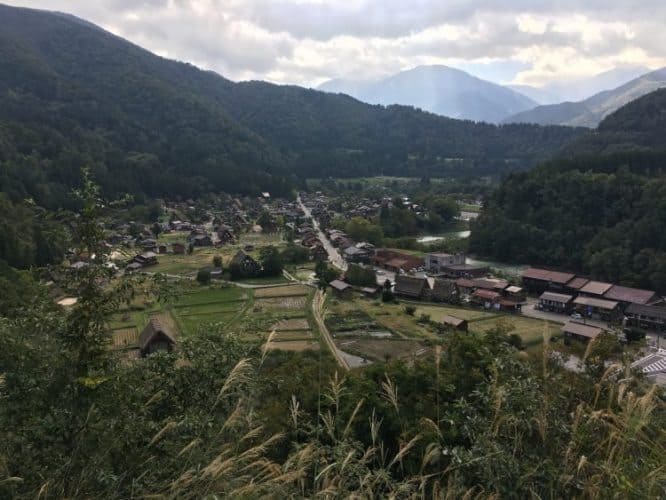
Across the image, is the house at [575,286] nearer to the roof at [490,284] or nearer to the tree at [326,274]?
the roof at [490,284]

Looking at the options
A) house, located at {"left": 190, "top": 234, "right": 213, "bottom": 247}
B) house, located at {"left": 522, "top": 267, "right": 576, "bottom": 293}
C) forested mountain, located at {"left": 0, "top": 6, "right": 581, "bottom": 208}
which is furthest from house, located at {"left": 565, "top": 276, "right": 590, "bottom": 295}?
forested mountain, located at {"left": 0, "top": 6, "right": 581, "bottom": 208}

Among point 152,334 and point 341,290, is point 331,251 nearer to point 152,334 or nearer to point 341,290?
point 341,290

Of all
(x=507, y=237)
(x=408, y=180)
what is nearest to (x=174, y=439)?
(x=507, y=237)

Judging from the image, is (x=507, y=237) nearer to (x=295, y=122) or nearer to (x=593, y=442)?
(x=593, y=442)

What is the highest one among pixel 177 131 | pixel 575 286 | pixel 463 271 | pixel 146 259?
pixel 177 131

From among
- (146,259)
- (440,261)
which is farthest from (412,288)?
(146,259)

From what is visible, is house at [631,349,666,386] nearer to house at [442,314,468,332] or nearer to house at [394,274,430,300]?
house at [442,314,468,332]
